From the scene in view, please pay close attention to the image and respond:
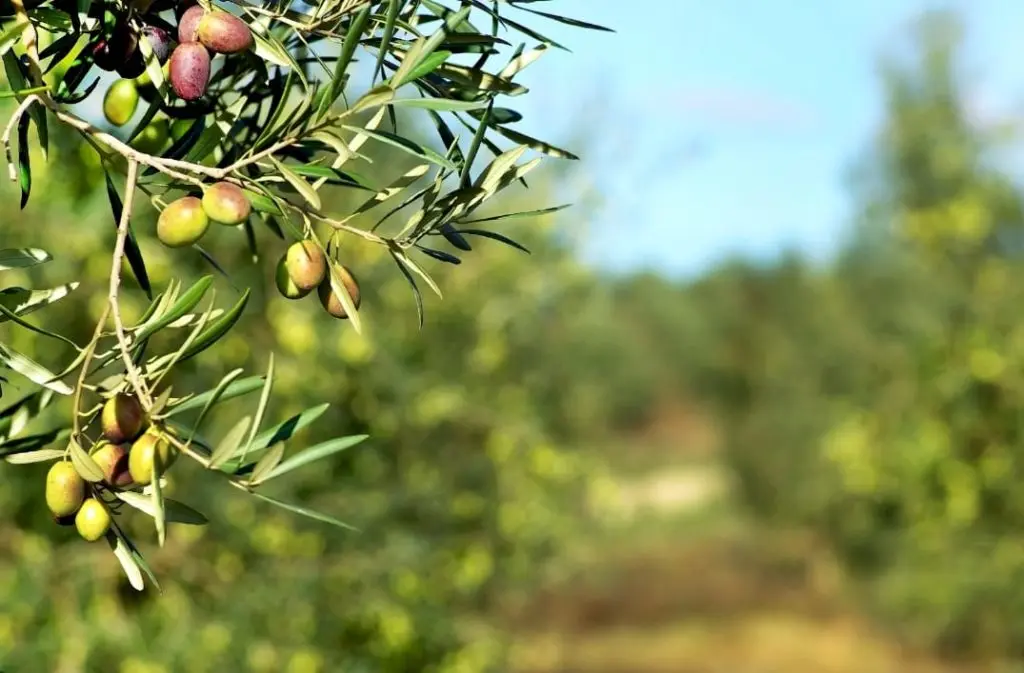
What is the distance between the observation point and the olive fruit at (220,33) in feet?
2.03

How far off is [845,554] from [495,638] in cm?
894

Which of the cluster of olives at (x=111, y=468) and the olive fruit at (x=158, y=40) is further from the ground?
the olive fruit at (x=158, y=40)

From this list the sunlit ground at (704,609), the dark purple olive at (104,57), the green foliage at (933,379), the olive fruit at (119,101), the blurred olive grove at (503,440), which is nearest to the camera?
the dark purple olive at (104,57)

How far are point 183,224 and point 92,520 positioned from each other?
162mm

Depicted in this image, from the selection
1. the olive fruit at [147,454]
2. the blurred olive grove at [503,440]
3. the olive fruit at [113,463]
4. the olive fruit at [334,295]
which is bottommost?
A: the blurred olive grove at [503,440]

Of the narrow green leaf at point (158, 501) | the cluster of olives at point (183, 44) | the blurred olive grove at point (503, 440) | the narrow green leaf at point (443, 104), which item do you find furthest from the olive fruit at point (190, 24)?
the blurred olive grove at point (503, 440)

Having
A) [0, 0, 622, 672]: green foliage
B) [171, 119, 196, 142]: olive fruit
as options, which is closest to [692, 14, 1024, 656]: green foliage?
[0, 0, 622, 672]: green foliage

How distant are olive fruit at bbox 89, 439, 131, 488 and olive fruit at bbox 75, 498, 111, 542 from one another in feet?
0.07

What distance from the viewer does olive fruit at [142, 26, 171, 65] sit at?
27.0 inches

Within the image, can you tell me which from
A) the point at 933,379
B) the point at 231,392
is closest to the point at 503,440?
the point at 933,379

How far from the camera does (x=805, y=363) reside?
598 inches

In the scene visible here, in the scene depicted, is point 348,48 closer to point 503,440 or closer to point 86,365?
point 86,365

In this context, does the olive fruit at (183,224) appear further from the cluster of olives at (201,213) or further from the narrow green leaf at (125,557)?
the narrow green leaf at (125,557)

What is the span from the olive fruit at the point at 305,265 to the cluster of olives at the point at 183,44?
97 mm
